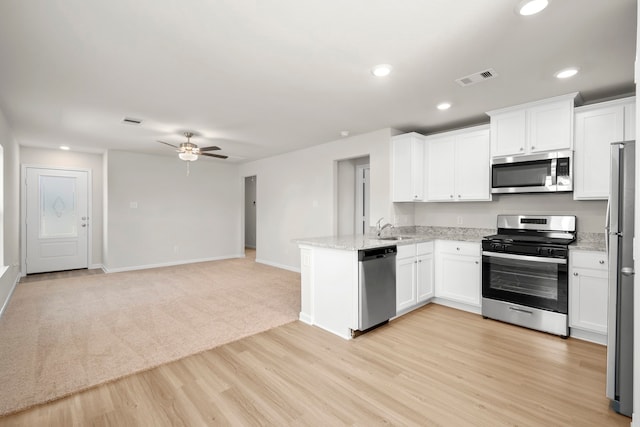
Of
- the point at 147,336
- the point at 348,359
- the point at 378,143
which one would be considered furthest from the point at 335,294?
the point at 378,143

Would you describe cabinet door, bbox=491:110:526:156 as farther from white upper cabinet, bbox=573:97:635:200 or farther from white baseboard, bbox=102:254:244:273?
white baseboard, bbox=102:254:244:273

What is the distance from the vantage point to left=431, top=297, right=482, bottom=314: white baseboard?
12.2 ft

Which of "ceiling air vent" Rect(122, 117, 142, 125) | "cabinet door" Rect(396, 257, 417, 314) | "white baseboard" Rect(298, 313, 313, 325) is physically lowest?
"white baseboard" Rect(298, 313, 313, 325)

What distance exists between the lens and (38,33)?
81.9 inches

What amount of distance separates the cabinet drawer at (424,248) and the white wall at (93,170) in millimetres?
6681

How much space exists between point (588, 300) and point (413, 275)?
1636mm

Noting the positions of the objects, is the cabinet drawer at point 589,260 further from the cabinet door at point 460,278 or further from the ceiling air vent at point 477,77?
the ceiling air vent at point 477,77

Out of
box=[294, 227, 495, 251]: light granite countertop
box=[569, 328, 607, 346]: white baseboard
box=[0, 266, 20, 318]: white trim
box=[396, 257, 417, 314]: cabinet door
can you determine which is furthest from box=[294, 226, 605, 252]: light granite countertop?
box=[0, 266, 20, 318]: white trim

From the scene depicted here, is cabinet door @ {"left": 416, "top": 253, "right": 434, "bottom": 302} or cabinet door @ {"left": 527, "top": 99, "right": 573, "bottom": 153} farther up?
cabinet door @ {"left": 527, "top": 99, "right": 573, "bottom": 153}

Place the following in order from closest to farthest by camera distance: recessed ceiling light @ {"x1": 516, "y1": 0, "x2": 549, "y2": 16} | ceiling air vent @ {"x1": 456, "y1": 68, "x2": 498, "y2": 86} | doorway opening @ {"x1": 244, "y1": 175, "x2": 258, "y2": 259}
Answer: recessed ceiling light @ {"x1": 516, "y1": 0, "x2": 549, "y2": 16} → ceiling air vent @ {"x1": 456, "y1": 68, "x2": 498, "y2": 86} → doorway opening @ {"x1": 244, "y1": 175, "x2": 258, "y2": 259}

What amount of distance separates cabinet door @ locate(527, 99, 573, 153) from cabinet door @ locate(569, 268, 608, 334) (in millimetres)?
1295

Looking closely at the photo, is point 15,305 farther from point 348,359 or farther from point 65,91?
point 348,359

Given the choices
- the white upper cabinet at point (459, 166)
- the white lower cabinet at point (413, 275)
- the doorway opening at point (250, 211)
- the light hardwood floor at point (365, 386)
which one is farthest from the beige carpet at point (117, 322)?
the doorway opening at point (250, 211)

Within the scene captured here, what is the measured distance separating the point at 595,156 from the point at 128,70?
4.48 meters
